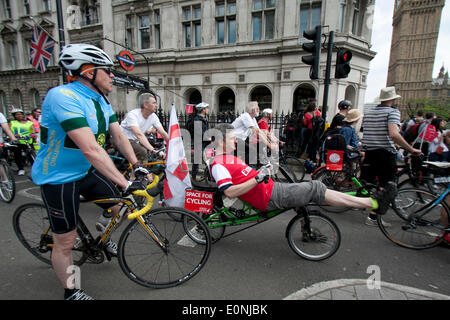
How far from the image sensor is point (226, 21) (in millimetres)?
15438

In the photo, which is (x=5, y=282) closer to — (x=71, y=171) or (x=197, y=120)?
(x=71, y=171)

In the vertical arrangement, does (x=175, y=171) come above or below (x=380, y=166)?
above

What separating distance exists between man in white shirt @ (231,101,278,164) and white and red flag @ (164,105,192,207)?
8.38 feet

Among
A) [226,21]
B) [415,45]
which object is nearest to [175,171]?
[226,21]

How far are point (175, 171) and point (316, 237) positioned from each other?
5.91 feet

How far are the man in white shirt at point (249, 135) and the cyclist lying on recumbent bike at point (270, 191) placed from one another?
8.26 ft

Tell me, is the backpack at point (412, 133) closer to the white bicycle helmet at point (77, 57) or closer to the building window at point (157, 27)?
the white bicycle helmet at point (77, 57)

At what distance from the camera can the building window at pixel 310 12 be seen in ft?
44.2

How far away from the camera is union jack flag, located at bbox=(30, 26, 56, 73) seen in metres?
6.65

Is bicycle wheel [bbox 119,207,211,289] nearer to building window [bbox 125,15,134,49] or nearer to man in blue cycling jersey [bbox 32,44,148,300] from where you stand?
man in blue cycling jersey [bbox 32,44,148,300]

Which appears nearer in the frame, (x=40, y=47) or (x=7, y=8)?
(x=40, y=47)

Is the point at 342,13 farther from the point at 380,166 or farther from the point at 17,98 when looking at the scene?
the point at 17,98
